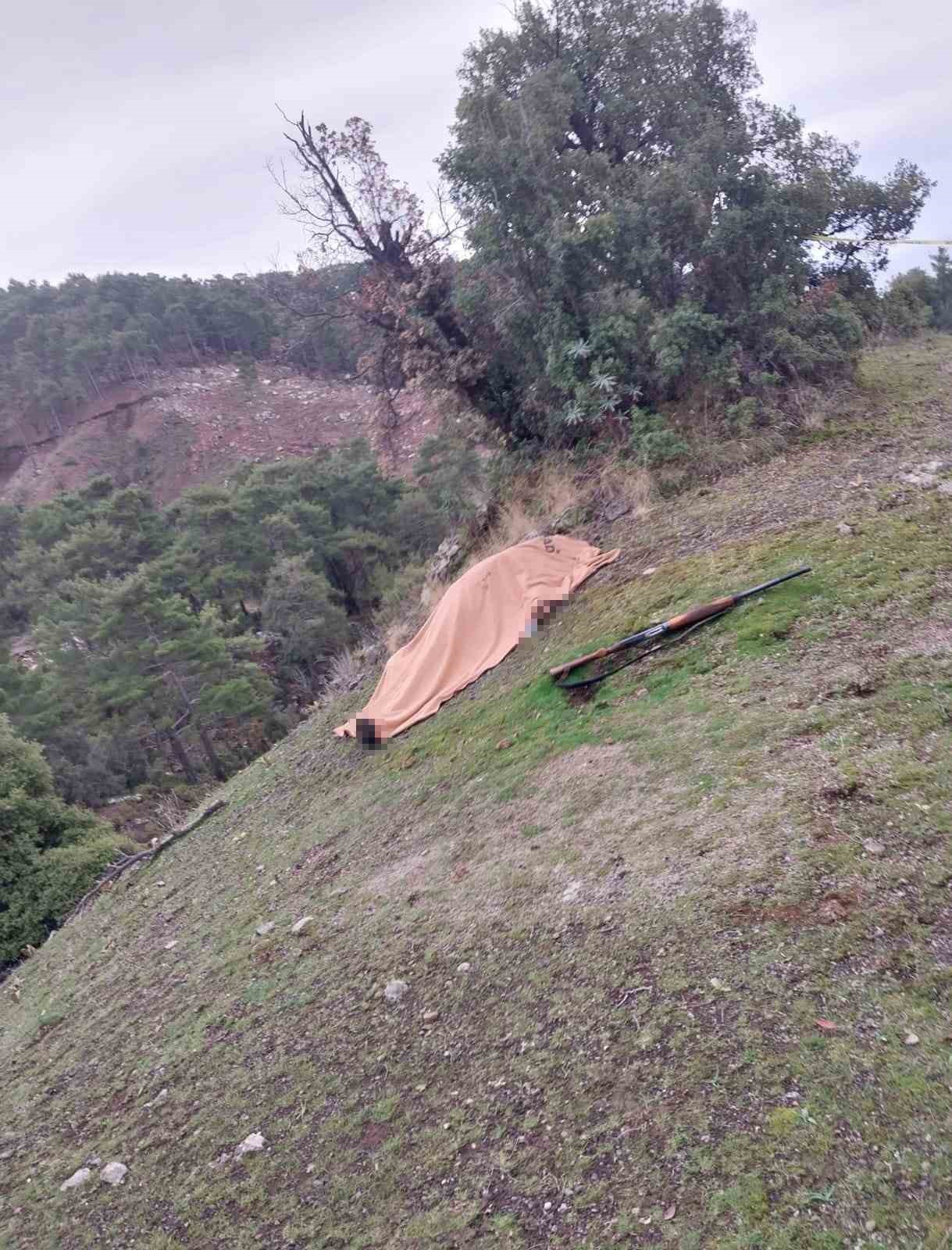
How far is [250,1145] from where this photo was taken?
308 centimetres

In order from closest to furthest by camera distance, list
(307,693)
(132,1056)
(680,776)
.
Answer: (680,776) → (132,1056) → (307,693)

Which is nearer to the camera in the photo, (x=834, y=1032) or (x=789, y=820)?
(x=834, y=1032)

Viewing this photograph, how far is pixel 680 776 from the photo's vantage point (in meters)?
3.99

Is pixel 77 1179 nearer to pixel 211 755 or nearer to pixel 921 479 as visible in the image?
pixel 921 479

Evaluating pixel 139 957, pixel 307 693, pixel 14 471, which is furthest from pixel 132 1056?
pixel 14 471

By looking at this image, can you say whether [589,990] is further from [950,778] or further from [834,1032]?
[950,778]

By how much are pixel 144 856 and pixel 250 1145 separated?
232 inches

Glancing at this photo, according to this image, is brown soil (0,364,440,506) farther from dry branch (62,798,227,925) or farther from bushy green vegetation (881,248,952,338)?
dry branch (62,798,227,925)

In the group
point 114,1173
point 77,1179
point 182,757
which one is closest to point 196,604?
point 182,757

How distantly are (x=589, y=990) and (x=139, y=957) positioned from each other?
3.99m

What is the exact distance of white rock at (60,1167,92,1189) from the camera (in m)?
3.39

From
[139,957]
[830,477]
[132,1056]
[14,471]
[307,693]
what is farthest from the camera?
[14,471]

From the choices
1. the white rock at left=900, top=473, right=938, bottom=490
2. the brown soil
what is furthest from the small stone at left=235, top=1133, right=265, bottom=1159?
the brown soil

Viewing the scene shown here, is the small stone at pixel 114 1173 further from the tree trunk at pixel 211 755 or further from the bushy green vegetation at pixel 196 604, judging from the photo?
the tree trunk at pixel 211 755
